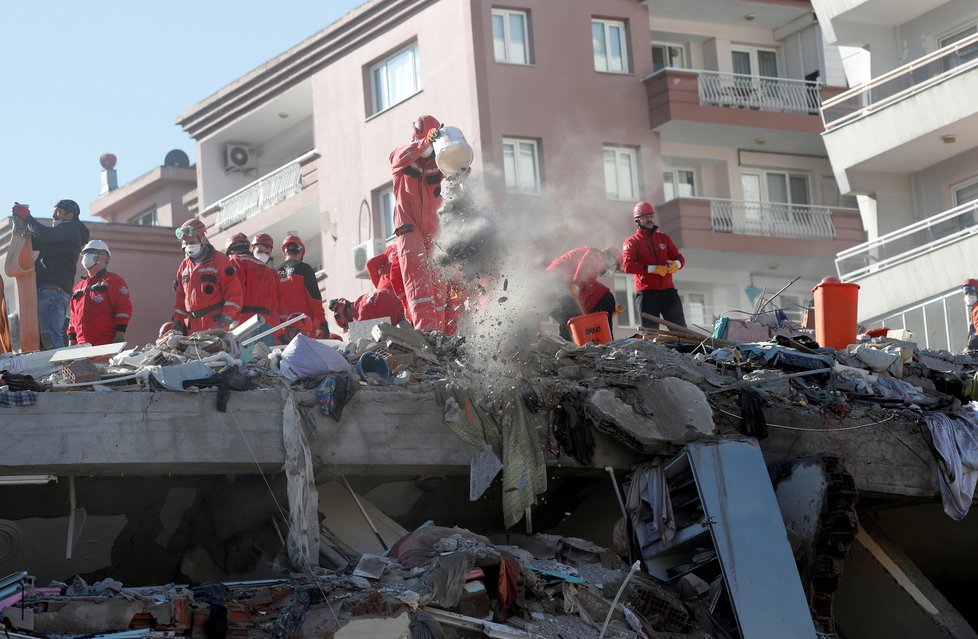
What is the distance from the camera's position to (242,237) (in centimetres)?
1916

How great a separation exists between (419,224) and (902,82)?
16769mm

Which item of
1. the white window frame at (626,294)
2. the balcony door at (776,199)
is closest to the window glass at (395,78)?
the white window frame at (626,294)

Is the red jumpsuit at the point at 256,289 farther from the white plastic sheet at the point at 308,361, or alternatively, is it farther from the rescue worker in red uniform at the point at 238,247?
the white plastic sheet at the point at 308,361

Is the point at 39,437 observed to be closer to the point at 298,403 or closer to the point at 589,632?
the point at 298,403

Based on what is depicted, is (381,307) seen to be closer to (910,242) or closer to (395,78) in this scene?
(910,242)

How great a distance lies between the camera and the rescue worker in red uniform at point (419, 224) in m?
Result: 16.6

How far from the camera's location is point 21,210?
18.1 m

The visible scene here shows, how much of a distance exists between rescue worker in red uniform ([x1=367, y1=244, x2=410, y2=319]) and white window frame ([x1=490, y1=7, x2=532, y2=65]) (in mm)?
14988

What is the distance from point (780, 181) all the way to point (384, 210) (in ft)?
29.2

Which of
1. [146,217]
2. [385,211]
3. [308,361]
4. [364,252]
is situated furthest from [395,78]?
[308,361]

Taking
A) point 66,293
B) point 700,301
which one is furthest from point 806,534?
point 700,301

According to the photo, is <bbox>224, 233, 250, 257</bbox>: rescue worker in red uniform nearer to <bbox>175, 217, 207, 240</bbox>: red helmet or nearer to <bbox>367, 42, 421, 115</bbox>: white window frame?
<bbox>175, 217, 207, 240</bbox>: red helmet

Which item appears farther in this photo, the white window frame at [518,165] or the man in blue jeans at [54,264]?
the white window frame at [518,165]

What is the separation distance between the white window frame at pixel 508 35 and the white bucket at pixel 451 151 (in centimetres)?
1604
